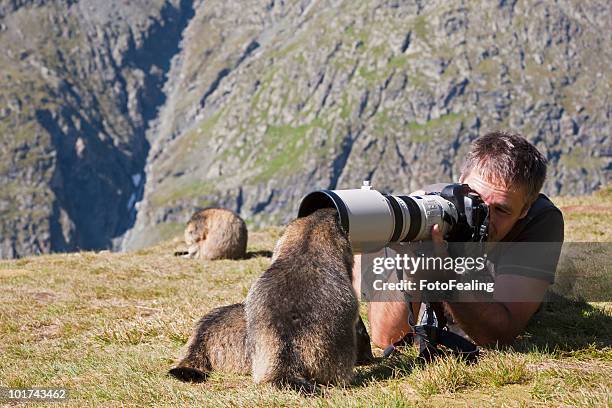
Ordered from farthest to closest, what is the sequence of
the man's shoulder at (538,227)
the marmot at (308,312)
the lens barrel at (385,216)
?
the man's shoulder at (538,227) → the marmot at (308,312) → the lens barrel at (385,216)

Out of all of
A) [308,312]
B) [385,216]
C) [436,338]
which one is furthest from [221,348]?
[385,216]

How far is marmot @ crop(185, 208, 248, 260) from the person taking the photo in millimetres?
19766

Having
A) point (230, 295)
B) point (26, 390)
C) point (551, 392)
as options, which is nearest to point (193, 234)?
point (230, 295)

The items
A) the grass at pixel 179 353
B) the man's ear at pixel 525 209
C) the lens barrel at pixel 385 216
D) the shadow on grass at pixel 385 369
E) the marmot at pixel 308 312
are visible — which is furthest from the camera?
the man's ear at pixel 525 209

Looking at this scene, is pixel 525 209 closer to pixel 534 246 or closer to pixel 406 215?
pixel 534 246

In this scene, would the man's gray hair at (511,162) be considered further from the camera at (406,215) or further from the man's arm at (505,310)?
the man's arm at (505,310)

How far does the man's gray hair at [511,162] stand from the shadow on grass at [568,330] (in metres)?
1.73

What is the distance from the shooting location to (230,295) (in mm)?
12867

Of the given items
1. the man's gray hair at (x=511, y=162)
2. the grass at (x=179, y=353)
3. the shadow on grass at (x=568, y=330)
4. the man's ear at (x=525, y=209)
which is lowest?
the grass at (x=179, y=353)

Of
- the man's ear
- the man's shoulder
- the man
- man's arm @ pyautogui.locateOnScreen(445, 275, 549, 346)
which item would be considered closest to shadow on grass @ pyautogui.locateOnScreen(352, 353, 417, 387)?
Result: the man

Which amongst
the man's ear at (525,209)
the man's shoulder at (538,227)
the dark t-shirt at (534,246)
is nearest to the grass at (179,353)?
the dark t-shirt at (534,246)

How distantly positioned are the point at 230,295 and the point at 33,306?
4.18 m

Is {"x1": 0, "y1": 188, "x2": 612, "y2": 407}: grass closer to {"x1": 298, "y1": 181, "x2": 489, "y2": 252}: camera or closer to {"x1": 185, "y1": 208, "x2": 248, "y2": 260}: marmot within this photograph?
{"x1": 298, "y1": 181, "x2": 489, "y2": 252}: camera

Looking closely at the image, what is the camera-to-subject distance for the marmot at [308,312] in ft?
20.0
